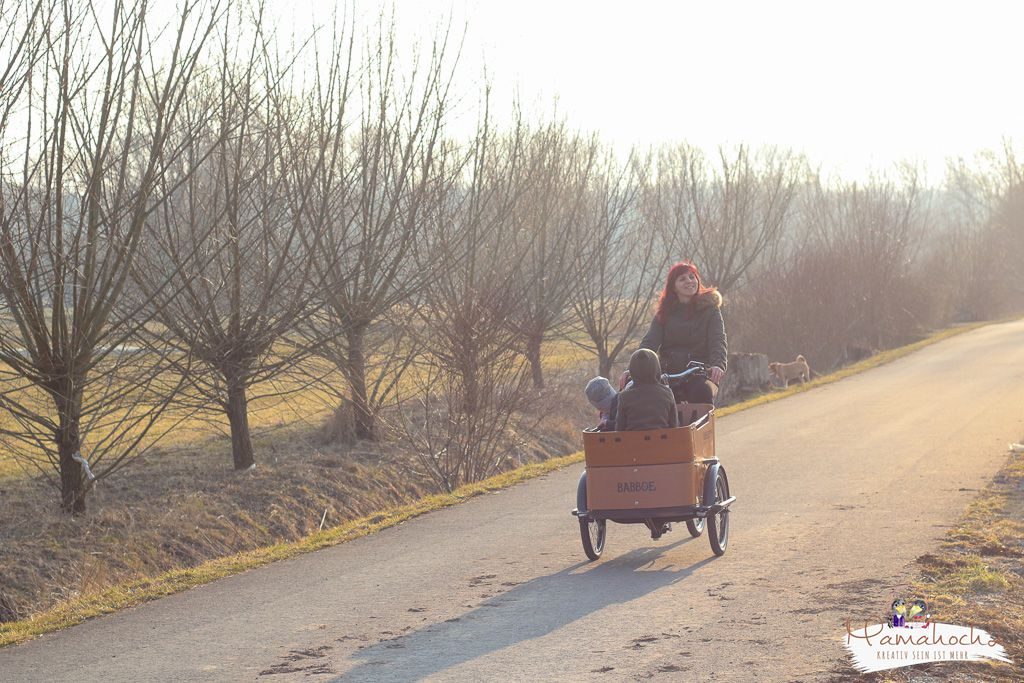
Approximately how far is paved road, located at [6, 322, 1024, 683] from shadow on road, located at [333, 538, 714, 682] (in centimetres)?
2

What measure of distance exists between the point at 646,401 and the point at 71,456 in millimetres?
5143

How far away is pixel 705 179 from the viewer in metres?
32.6

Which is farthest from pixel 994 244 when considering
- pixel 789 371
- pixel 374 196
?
pixel 374 196

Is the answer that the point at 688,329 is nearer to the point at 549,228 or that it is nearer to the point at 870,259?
the point at 549,228

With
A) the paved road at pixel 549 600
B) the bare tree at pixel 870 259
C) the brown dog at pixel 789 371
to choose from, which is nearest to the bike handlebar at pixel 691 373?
the paved road at pixel 549 600

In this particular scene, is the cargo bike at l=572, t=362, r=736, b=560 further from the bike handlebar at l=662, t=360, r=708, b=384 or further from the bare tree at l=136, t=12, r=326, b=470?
the bare tree at l=136, t=12, r=326, b=470

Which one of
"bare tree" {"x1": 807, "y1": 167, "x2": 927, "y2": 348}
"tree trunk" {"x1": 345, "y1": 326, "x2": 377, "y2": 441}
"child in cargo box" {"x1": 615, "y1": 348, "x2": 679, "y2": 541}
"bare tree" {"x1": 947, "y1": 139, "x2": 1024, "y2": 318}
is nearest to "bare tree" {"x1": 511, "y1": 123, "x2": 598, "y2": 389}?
"tree trunk" {"x1": 345, "y1": 326, "x2": 377, "y2": 441}

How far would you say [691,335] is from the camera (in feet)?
32.3

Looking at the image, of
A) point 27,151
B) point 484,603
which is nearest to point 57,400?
point 27,151

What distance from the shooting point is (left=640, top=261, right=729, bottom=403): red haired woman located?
9609mm

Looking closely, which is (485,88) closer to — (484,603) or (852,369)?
(484,603)

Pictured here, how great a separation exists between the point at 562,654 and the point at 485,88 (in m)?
9.76

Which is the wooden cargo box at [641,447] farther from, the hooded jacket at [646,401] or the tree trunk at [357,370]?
the tree trunk at [357,370]

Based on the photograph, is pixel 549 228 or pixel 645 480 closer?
pixel 645 480
